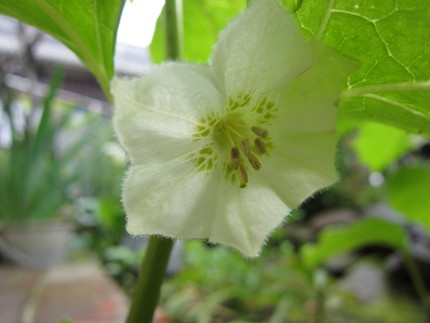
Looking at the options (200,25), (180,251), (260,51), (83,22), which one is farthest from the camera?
(180,251)

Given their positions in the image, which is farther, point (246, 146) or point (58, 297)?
point (58, 297)

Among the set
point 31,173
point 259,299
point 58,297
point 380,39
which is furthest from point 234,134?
point 31,173

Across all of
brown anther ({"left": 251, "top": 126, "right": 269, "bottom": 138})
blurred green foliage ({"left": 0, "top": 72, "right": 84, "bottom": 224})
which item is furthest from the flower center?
blurred green foliage ({"left": 0, "top": 72, "right": 84, "bottom": 224})

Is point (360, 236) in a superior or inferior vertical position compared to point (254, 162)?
inferior

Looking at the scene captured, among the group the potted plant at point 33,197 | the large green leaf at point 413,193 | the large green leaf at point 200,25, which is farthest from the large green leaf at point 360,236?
the potted plant at point 33,197

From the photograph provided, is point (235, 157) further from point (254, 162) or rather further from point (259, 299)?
point (259, 299)

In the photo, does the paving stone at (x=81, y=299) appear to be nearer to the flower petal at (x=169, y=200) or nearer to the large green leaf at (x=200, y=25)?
the large green leaf at (x=200, y=25)

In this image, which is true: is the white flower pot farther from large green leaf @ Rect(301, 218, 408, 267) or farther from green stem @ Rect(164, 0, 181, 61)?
green stem @ Rect(164, 0, 181, 61)
